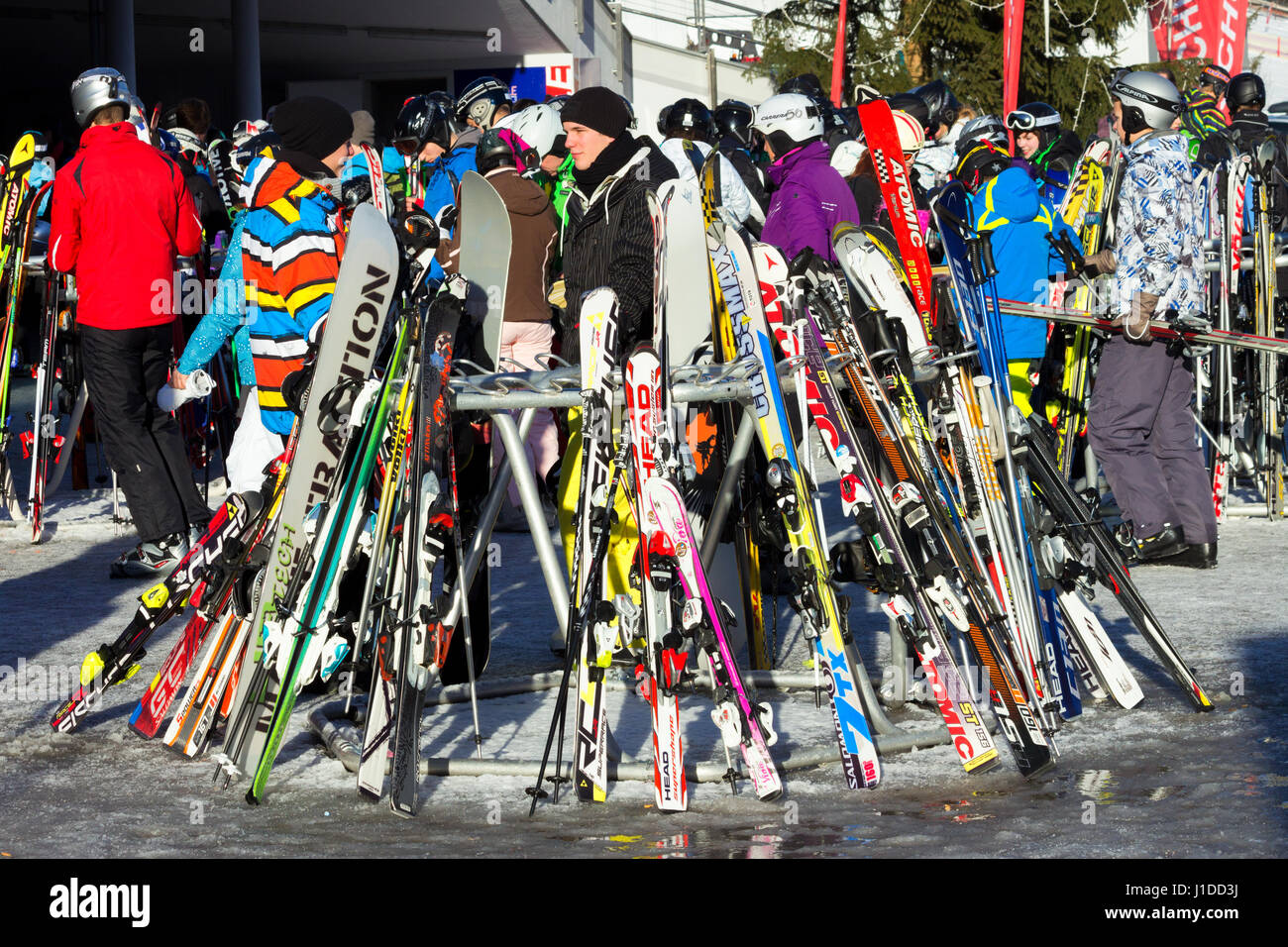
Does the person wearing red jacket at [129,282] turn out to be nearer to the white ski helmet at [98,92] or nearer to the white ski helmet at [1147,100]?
the white ski helmet at [98,92]

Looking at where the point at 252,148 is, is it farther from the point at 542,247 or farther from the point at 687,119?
the point at 687,119

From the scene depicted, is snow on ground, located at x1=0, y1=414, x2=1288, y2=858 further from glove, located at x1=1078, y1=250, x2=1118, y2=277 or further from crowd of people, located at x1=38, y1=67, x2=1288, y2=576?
glove, located at x1=1078, y1=250, x2=1118, y2=277

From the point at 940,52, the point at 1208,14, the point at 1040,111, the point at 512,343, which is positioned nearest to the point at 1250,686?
the point at 512,343

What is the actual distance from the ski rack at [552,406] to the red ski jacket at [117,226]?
10.7ft

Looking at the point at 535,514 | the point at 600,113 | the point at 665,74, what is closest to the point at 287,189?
the point at 600,113

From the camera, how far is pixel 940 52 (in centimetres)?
2669

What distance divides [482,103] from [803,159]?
3.48 m

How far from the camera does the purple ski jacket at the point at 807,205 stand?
691cm

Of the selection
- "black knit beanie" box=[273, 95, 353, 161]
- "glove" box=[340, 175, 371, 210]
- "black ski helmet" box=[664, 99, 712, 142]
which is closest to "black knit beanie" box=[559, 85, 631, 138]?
"black knit beanie" box=[273, 95, 353, 161]

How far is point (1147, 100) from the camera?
23.8ft

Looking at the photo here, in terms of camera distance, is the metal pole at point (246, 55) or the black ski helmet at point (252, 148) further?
the metal pole at point (246, 55)

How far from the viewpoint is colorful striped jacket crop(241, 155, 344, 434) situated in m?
5.71

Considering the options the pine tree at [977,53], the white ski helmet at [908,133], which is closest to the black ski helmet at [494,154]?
the white ski helmet at [908,133]

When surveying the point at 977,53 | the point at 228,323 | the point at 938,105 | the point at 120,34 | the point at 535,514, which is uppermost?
the point at 977,53
